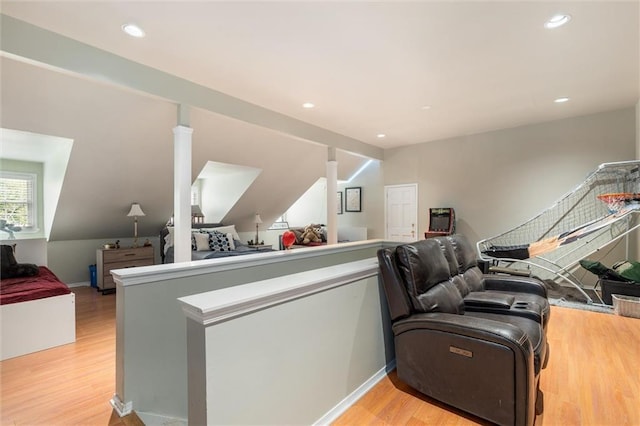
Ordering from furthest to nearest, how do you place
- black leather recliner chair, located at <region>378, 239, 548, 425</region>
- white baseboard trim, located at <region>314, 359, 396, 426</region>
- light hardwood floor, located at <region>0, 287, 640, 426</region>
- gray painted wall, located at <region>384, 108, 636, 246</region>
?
gray painted wall, located at <region>384, 108, 636, 246</region>, light hardwood floor, located at <region>0, 287, 640, 426</region>, white baseboard trim, located at <region>314, 359, 396, 426</region>, black leather recliner chair, located at <region>378, 239, 548, 425</region>

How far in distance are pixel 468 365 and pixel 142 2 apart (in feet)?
10.1

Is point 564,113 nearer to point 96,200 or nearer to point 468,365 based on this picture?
point 468,365

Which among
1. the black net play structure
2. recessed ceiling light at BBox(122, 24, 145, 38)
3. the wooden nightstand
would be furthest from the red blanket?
the black net play structure

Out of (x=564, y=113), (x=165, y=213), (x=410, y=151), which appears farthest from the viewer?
(x=410, y=151)

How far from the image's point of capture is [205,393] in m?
1.17

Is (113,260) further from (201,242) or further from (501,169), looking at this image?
(501,169)

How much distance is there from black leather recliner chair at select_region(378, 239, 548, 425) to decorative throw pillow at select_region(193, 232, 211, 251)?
13.5 feet

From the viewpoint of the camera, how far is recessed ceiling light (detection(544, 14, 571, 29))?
226cm

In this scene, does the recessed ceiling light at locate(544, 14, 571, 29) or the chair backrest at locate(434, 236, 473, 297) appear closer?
the recessed ceiling light at locate(544, 14, 571, 29)

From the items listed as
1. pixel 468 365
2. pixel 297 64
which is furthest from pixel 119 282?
pixel 297 64

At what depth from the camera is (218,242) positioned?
18.2 feet

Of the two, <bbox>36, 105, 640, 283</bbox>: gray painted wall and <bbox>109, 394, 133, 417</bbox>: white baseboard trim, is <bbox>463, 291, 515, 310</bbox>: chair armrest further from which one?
<bbox>36, 105, 640, 283</bbox>: gray painted wall

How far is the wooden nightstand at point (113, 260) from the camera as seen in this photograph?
198 inches

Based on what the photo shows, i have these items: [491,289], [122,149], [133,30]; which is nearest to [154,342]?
[133,30]
